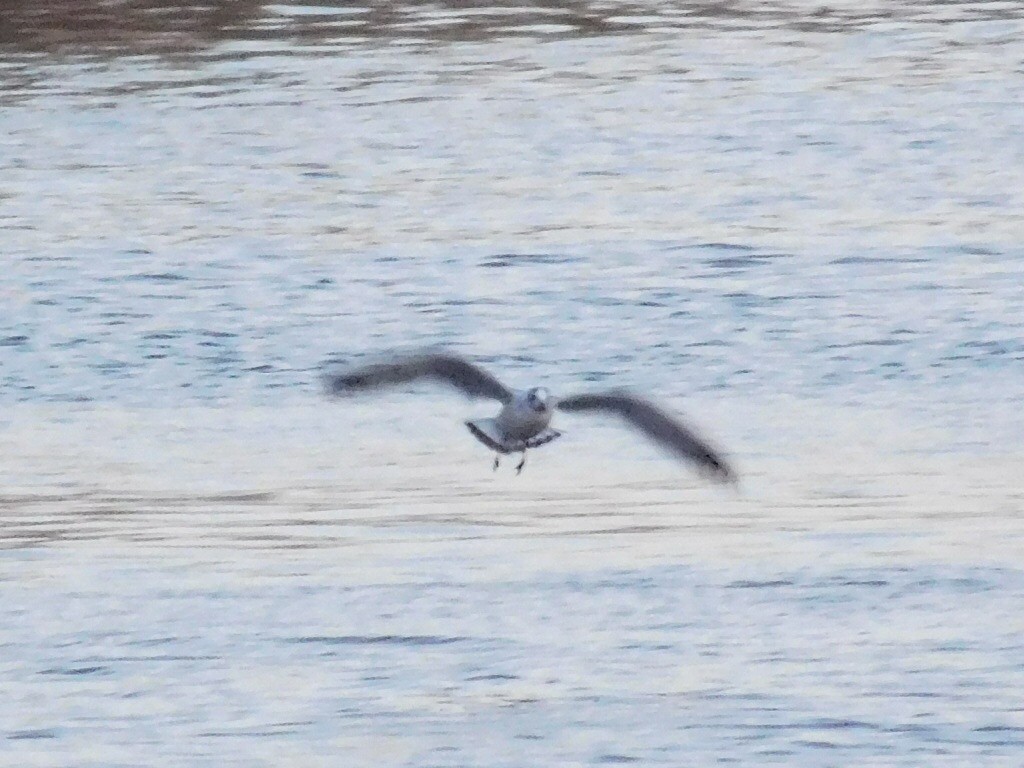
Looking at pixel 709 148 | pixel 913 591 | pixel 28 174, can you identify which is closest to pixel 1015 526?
pixel 913 591

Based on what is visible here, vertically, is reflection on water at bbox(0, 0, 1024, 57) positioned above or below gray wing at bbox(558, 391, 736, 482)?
above

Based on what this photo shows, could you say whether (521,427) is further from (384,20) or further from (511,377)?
(384,20)

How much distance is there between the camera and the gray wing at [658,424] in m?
8.09

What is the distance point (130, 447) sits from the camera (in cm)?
1201

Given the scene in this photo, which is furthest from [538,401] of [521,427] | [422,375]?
[422,375]

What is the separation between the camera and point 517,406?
856cm

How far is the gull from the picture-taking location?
8.23m

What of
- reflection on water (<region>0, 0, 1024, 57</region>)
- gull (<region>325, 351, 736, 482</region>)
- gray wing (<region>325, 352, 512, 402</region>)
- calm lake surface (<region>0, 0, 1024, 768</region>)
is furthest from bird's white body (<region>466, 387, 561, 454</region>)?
reflection on water (<region>0, 0, 1024, 57</region>)

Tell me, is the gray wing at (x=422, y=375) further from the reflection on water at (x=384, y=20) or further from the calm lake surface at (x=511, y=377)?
the reflection on water at (x=384, y=20)

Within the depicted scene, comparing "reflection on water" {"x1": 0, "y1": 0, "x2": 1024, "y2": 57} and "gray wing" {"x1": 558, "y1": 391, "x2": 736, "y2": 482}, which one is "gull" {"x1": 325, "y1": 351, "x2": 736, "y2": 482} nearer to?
"gray wing" {"x1": 558, "y1": 391, "x2": 736, "y2": 482}

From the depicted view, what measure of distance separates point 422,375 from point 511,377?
4.53 m

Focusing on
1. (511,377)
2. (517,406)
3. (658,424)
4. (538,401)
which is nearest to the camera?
(658,424)

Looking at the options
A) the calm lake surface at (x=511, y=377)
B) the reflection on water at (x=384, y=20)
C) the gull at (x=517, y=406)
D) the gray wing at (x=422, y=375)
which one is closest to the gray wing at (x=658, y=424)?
the gull at (x=517, y=406)

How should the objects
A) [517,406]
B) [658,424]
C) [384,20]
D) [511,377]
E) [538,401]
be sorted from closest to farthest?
1. [658,424]
2. [538,401]
3. [517,406]
4. [511,377]
5. [384,20]
